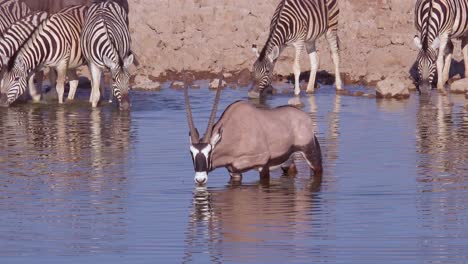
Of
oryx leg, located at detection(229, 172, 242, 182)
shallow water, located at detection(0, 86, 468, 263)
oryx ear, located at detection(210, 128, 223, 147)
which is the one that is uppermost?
oryx ear, located at detection(210, 128, 223, 147)

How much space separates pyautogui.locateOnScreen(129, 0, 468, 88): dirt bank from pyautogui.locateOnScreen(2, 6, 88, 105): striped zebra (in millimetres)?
3327

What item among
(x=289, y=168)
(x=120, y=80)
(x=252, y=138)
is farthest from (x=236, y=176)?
(x=120, y=80)

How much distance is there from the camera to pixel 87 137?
17.5 meters

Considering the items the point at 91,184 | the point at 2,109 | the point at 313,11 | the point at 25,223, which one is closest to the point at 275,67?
the point at 313,11

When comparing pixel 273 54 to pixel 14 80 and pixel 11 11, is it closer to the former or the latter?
pixel 14 80

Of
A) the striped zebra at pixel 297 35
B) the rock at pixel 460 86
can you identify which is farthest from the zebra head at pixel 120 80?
the rock at pixel 460 86

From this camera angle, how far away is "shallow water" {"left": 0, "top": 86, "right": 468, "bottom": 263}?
34.0ft

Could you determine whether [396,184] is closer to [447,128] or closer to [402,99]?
[447,128]

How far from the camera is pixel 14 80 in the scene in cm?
2150

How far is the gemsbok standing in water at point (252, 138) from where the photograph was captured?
42.9 feet

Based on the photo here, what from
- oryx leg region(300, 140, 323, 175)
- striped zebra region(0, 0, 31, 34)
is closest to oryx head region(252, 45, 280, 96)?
striped zebra region(0, 0, 31, 34)

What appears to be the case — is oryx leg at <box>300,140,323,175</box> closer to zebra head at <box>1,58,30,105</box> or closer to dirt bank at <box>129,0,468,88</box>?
zebra head at <box>1,58,30,105</box>

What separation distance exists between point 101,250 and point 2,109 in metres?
11.1

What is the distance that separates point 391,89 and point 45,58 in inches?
208
